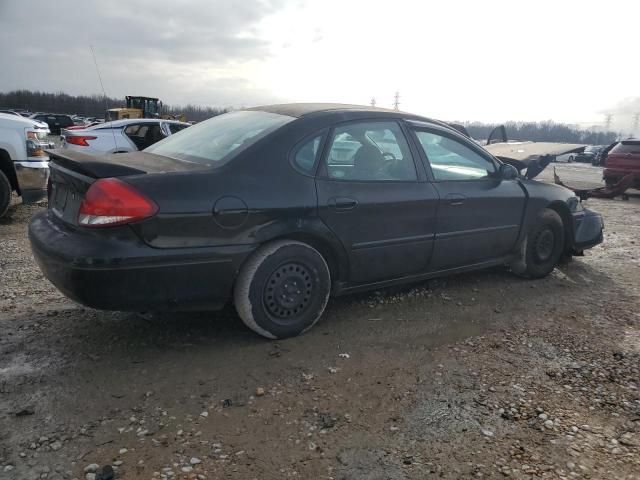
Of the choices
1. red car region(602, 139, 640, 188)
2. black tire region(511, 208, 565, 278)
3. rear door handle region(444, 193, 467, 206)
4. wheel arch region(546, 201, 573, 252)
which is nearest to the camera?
rear door handle region(444, 193, 467, 206)

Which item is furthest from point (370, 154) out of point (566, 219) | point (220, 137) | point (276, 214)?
point (566, 219)

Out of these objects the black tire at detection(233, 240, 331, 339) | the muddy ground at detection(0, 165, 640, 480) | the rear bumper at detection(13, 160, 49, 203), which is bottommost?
the muddy ground at detection(0, 165, 640, 480)

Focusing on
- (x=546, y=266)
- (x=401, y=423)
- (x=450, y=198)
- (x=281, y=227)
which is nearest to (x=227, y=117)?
(x=281, y=227)

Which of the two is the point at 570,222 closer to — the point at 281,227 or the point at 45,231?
the point at 281,227

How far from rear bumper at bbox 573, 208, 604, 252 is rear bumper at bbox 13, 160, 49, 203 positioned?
6306mm

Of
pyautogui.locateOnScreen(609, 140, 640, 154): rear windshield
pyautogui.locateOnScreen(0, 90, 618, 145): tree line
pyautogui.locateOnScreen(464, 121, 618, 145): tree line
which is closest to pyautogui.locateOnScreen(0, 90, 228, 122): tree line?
pyautogui.locateOnScreen(0, 90, 618, 145): tree line

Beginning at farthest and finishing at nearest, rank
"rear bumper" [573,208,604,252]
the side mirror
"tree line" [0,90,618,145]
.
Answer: "tree line" [0,90,618,145]
"rear bumper" [573,208,604,252]
the side mirror

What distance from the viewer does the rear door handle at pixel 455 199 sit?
4.05 meters

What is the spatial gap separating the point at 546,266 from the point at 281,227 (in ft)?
10.1

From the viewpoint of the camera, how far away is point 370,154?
3768 millimetres

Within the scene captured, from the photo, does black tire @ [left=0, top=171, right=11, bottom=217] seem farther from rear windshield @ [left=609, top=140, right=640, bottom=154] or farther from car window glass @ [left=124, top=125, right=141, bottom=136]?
rear windshield @ [left=609, top=140, right=640, bottom=154]

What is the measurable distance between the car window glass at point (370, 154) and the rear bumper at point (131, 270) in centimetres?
93

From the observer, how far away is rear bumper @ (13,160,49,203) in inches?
261

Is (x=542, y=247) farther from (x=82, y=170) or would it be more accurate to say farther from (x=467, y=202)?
(x=82, y=170)
